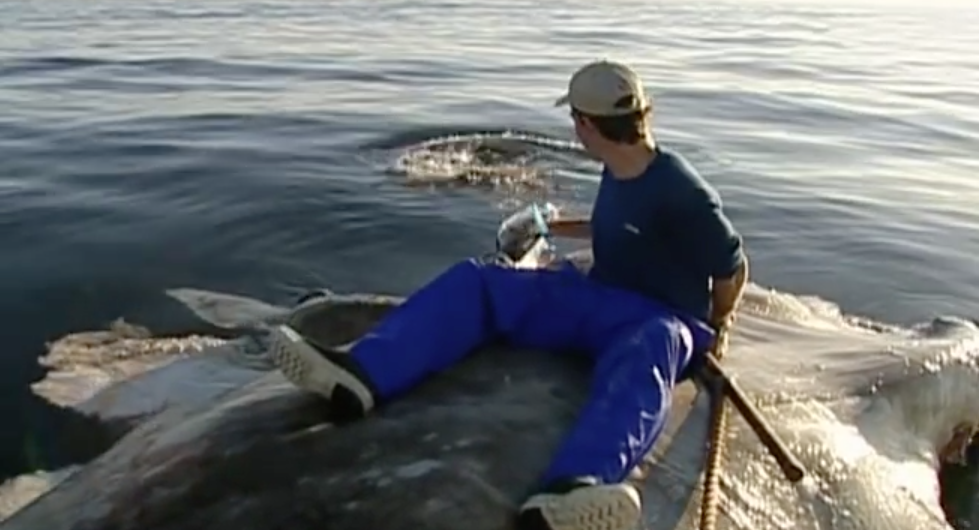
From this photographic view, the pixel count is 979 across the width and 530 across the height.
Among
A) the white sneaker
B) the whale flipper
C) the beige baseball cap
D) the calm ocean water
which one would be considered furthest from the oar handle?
the whale flipper

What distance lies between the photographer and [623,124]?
4961 millimetres

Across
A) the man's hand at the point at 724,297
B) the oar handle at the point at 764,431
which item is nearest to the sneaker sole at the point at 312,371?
the oar handle at the point at 764,431

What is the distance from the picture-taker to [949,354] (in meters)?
6.12

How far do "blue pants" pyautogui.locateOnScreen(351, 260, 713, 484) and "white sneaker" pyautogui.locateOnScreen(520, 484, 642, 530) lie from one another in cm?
14

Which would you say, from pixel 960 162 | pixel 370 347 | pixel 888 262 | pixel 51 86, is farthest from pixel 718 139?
pixel 370 347

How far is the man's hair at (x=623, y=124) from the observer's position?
4.93 meters

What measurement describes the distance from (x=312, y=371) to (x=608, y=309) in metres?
1.09

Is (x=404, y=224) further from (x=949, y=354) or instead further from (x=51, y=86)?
(x=51, y=86)

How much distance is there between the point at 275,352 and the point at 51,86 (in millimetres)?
11618

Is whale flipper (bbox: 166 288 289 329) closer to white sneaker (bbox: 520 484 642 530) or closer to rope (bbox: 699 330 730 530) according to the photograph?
rope (bbox: 699 330 730 530)

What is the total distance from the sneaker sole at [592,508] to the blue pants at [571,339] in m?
0.15

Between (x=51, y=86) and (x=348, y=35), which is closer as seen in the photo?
(x=51, y=86)

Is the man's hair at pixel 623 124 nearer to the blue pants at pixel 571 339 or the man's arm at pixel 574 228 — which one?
the blue pants at pixel 571 339

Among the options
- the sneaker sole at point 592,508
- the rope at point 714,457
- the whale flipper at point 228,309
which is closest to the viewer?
the sneaker sole at point 592,508
